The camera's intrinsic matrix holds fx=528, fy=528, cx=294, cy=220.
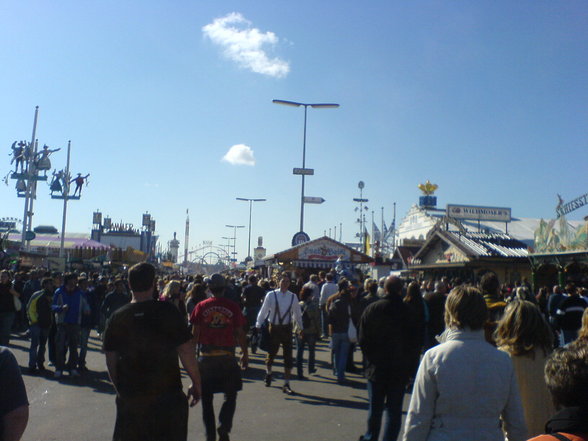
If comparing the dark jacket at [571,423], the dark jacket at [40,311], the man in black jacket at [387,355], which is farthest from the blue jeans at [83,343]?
the dark jacket at [571,423]

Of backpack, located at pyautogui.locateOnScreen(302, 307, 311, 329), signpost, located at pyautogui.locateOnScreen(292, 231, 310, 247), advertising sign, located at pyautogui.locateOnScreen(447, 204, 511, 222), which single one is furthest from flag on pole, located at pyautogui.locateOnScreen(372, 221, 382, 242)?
backpack, located at pyautogui.locateOnScreen(302, 307, 311, 329)

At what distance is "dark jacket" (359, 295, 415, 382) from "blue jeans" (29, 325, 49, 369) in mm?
7313

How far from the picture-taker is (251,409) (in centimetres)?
766

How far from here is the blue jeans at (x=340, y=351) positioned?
970 centimetres

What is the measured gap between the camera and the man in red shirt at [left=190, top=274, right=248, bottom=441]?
5.76 m

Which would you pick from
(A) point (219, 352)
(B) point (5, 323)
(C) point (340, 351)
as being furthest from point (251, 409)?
(B) point (5, 323)

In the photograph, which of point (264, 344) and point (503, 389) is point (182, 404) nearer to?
point (503, 389)

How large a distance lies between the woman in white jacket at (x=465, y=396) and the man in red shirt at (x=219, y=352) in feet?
10.0

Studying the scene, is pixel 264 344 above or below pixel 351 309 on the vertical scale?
below

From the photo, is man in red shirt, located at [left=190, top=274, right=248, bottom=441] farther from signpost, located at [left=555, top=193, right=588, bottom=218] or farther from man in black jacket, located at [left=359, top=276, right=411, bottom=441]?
signpost, located at [left=555, top=193, right=588, bottom=218]

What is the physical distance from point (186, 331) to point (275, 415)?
3.94 m

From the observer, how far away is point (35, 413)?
7277 millimetres

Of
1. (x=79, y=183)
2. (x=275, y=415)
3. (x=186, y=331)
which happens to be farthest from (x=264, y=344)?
(x=79, y=183)

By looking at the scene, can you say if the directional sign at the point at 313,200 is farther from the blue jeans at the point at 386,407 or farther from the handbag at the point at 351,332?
the blue jeans at the point at 386,407
